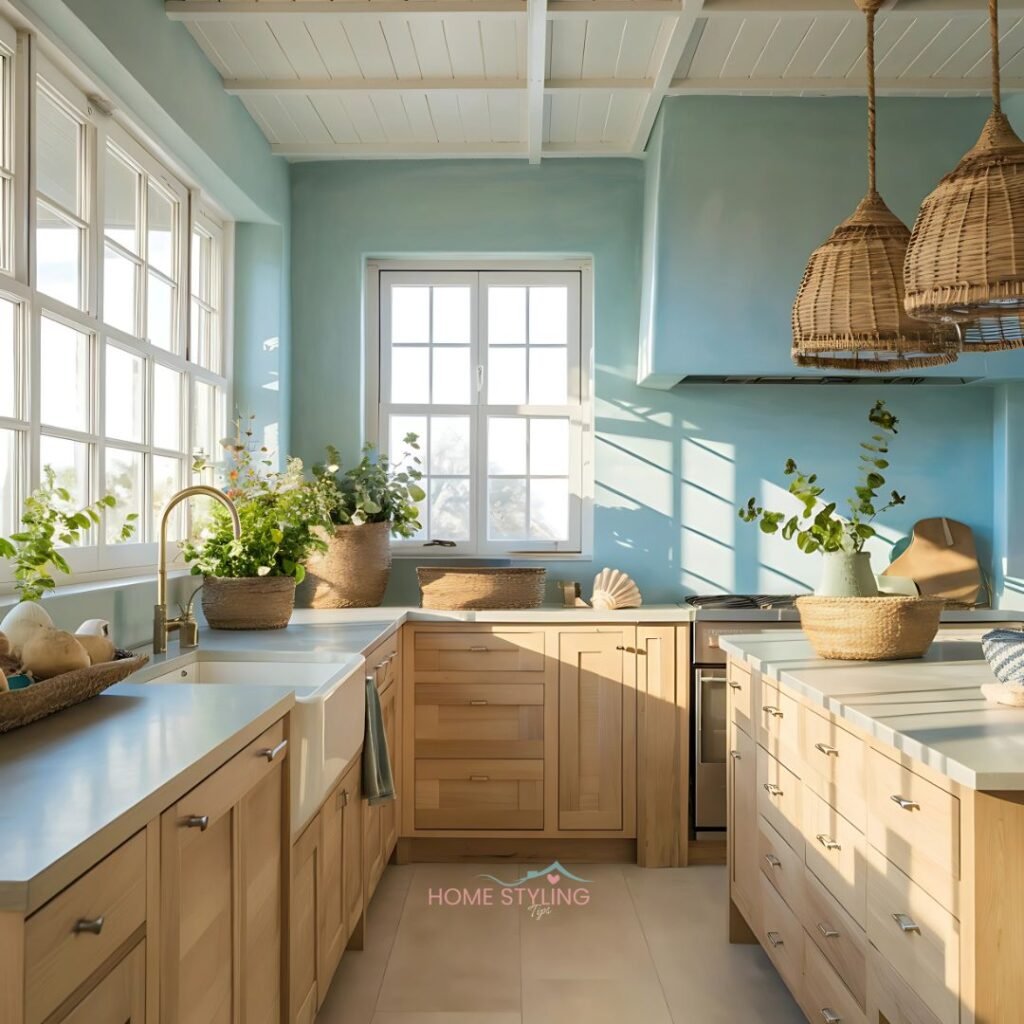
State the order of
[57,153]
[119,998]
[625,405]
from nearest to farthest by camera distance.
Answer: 1. [119,998]
2. [57,153]
3. [625,405]

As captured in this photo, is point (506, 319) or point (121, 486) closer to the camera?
point (121, 486)

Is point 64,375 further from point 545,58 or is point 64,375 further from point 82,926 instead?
point 82,926

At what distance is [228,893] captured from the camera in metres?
1.59

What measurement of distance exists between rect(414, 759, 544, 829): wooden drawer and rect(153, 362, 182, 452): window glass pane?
4.87ft

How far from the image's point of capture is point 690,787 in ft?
12.3

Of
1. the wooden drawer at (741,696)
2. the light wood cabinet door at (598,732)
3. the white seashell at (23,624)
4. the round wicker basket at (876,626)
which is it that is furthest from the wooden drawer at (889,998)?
the light wood cabinet door at (598,732)

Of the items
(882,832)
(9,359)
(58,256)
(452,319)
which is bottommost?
(882,832)

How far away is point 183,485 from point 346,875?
64.7 inches

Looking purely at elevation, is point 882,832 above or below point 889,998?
above

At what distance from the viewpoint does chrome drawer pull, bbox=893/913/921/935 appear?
5.44 feet

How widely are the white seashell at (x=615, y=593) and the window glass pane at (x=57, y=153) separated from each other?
2.26 m

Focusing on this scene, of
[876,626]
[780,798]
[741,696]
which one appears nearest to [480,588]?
[741,696]

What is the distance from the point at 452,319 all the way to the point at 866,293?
246 cm

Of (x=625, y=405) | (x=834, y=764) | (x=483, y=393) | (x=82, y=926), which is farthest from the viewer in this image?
(x=483, y=393)
